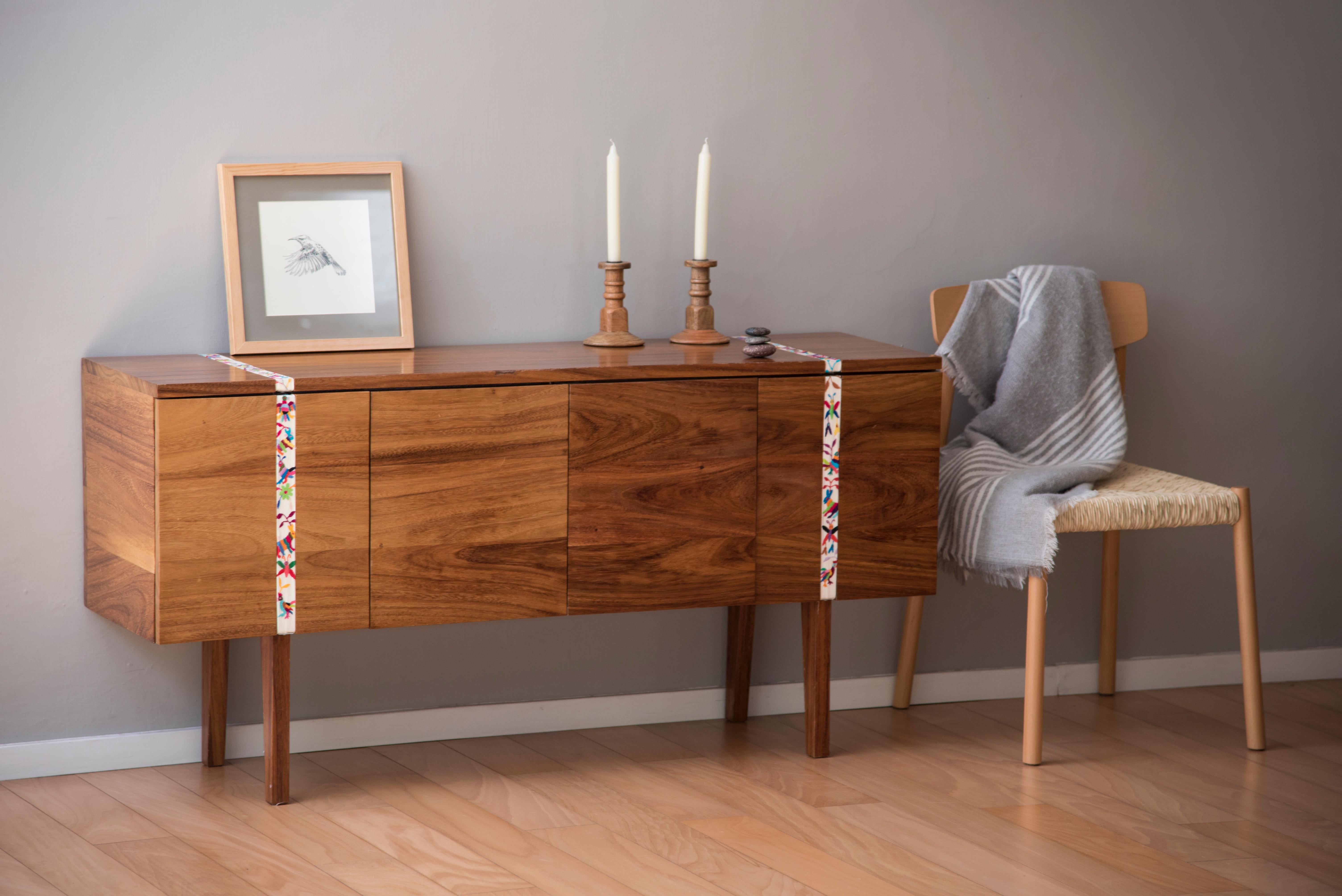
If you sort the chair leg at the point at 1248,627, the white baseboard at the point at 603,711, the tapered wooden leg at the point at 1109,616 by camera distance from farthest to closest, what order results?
Result: the tapered wooden leg at the point at 1109,616 → the chair leg at the point at 1248,627 → the white baseboard at the point at 603,711

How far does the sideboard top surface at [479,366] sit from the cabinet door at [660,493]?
1.1 inches

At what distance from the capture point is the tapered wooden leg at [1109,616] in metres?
2.88

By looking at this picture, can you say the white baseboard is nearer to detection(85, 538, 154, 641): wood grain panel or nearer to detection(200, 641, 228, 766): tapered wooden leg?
detection(200, 641, 228, 766): tapered wooden leg

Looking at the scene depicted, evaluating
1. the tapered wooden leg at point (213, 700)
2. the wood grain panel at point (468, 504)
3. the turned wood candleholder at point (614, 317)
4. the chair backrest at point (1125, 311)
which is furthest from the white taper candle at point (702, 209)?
the tapered wooden leg at point (213, 700)

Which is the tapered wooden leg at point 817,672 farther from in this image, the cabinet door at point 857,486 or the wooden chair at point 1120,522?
the wooden chair at point 1120,522

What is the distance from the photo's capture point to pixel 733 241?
8.63 ft

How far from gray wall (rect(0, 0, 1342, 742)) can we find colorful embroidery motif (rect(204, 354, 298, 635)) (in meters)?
0.36

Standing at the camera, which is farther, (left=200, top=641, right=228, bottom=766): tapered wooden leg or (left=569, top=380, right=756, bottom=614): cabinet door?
(left=200, top=641, right=228, bottom=766): tapered wooden leg

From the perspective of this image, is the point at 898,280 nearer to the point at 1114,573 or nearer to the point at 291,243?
the point at 1114,573

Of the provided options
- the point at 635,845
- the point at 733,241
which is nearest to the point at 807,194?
the point at 733,241

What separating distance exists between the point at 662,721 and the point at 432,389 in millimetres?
888

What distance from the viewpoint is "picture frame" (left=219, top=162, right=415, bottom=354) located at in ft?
7.58

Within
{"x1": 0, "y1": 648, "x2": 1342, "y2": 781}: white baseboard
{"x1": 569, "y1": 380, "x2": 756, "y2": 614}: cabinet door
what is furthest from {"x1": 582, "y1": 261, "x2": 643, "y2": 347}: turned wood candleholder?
{"x1": 0, "y1": 648, "x2": 1342, "y2": 781}: white baseboard

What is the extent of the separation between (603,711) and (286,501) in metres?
0.83
